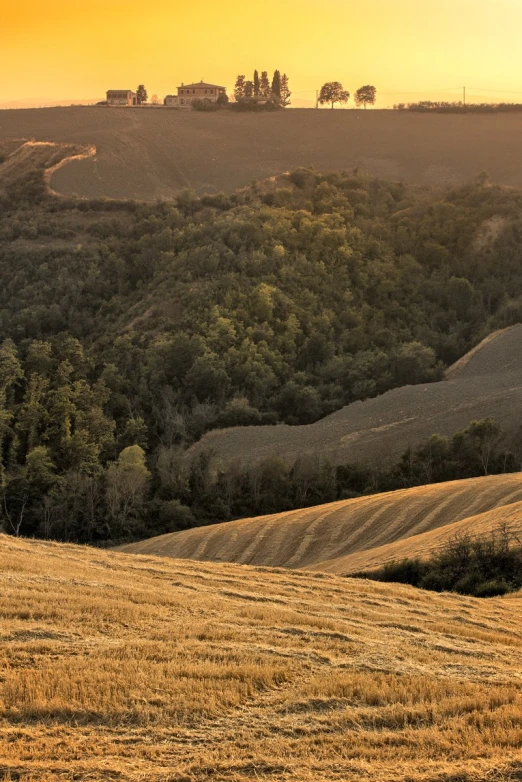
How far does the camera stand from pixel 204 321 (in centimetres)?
5619

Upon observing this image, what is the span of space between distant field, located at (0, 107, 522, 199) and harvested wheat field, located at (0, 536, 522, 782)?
65822mm

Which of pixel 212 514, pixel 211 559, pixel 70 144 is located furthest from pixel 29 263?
pixel 211 559

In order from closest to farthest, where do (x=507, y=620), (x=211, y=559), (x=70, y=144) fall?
1. (x=507, y=620)
2. (x=211, y=559)
3. (x=70, y=144)

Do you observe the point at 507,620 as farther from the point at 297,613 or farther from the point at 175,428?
the point at 175,428

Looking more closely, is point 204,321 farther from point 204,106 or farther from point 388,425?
point 204,106

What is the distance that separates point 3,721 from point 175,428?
37837 mm

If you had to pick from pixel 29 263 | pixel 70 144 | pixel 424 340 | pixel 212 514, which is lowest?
pixel 212 514

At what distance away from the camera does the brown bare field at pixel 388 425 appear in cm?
4050

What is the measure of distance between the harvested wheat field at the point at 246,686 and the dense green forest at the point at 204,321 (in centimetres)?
2127

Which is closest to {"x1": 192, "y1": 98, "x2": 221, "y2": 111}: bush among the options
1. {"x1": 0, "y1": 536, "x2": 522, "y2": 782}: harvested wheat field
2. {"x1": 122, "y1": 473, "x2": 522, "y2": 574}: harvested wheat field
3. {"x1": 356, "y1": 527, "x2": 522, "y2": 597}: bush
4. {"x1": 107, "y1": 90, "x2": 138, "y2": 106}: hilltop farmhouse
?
{"x1": 107, "y1": 90, "x2": 138, "y2": 106}: hilltop farmhouse

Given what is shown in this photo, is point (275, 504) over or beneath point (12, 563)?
beneath

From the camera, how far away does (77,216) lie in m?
72.6

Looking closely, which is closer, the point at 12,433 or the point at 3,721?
the point at 3,721

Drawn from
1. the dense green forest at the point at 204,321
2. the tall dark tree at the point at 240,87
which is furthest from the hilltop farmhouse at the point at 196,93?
the dense green forest at the point at 204,321
